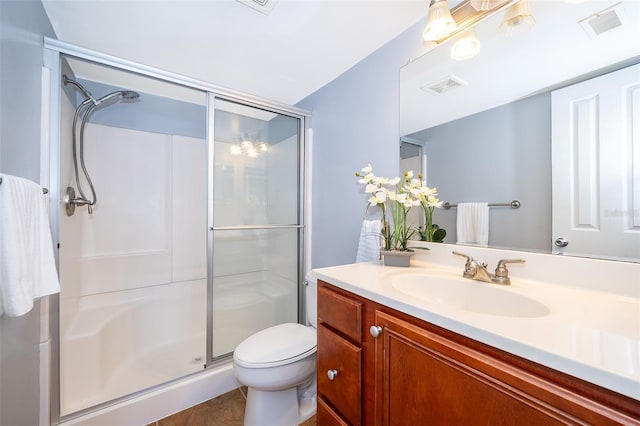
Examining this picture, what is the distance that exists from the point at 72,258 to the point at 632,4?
2.96m

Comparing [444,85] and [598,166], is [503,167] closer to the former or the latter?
[598,166]

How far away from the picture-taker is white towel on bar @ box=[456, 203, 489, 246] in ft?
3.44

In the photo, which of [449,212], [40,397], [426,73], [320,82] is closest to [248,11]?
[320,82]

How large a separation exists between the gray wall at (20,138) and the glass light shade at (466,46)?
174cm

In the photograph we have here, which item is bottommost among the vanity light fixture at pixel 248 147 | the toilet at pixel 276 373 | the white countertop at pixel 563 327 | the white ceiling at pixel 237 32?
the toilet at pixel 276 373

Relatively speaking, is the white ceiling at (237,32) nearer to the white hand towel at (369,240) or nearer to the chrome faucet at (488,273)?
the white hand towel at (369,240)

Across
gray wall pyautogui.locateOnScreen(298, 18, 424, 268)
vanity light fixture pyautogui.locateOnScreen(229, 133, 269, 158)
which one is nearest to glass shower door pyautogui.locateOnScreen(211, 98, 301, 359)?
vanity light fixture pyautogui.locateOnScreen(229, 133, 269, 158)

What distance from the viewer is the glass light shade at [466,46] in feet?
3.54

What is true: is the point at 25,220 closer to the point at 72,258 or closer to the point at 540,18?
the point at 72,258

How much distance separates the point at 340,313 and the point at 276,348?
2.07ft

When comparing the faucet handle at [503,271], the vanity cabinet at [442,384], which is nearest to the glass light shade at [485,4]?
the faucet handle at [503,271]

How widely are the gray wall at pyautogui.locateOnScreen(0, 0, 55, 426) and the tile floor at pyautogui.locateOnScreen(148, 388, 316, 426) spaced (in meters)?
0.61

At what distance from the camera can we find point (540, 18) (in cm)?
89

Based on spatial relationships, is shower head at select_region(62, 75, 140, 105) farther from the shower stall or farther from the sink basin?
the sink basin
